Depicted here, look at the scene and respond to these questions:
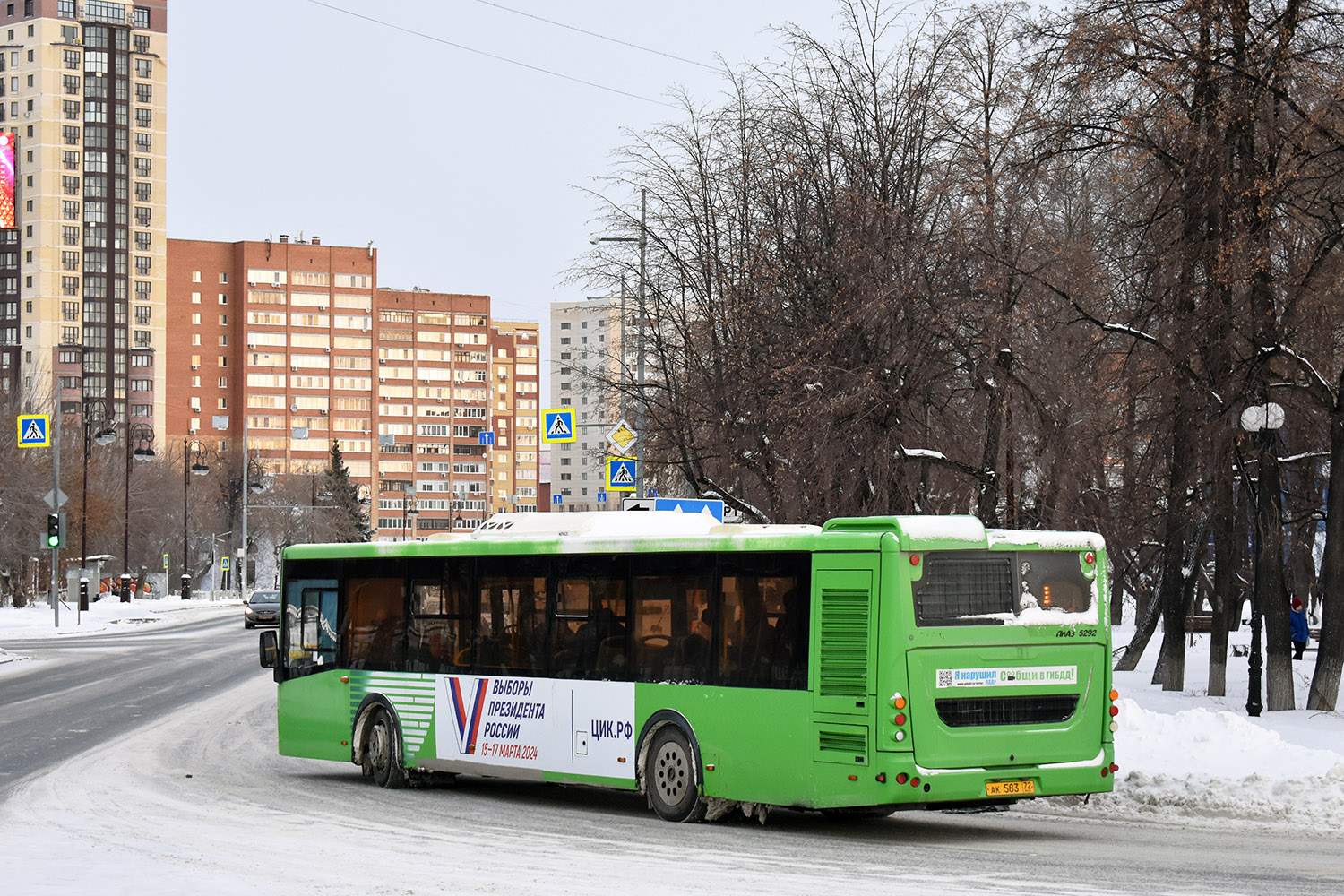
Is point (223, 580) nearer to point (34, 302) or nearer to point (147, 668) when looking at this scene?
point (34, 302)

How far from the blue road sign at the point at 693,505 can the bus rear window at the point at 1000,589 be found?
16.0 feet

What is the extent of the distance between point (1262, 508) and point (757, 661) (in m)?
10.8

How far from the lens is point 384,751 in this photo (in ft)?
57.8

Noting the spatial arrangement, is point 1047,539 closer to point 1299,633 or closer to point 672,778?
point 672,778

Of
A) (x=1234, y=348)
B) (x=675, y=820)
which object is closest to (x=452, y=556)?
(x=675, y=820)

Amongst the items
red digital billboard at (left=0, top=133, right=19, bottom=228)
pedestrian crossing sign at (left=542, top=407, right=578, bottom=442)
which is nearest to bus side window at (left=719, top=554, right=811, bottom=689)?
pedestrian crossing sign at (left=542, top=407, right=578, bottom=442)

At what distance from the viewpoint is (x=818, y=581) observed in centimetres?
1321

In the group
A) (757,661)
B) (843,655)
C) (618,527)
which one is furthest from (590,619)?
(843,655)

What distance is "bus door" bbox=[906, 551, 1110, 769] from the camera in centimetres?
1270

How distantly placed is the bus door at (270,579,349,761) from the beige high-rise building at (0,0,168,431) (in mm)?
147573

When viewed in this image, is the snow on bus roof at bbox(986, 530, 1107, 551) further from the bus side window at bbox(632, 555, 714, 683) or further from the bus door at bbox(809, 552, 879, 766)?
the bus side window at bbox(632, 555, 714, 683)

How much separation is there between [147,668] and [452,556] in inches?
922

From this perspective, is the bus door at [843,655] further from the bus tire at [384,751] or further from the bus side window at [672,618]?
the bus tire at [384,751]

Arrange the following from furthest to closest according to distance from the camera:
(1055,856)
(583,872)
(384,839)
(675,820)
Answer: (675,820)
(384,839)
(1055,856)
(583,872)
